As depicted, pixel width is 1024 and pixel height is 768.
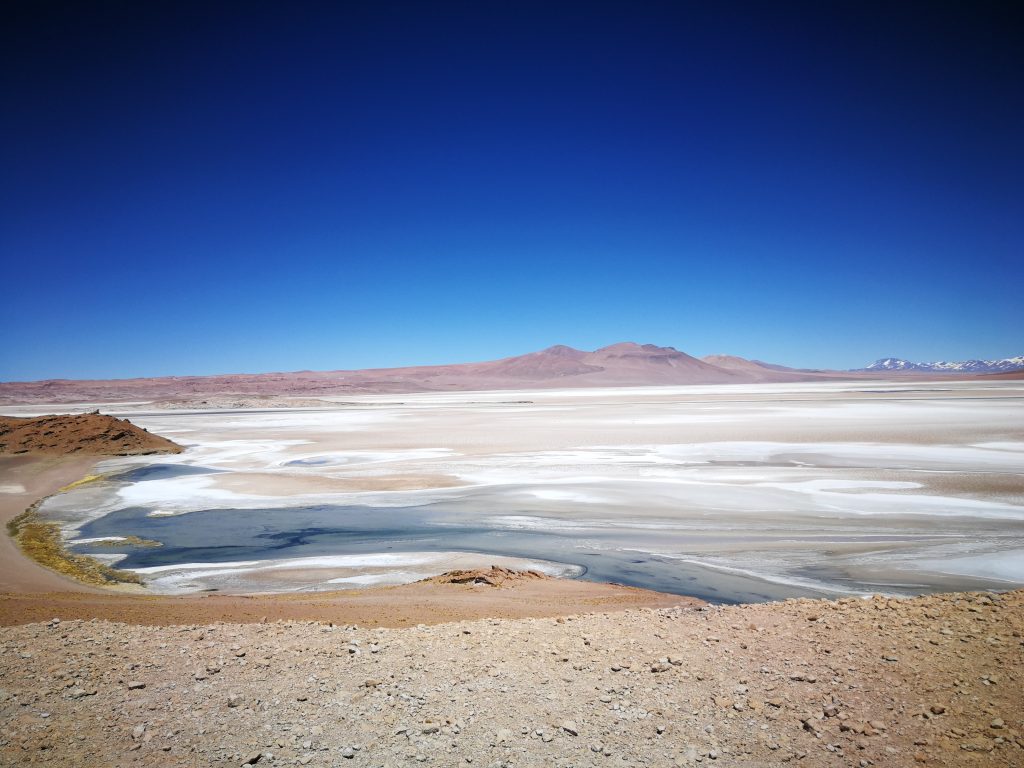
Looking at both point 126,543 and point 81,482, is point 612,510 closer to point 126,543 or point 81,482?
point 126,543

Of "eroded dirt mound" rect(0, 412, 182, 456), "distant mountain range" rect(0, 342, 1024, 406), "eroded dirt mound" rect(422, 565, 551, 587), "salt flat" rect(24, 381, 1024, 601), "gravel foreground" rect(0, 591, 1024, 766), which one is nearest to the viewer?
"gravel foreground" rect(0, 591, 1024, 766)

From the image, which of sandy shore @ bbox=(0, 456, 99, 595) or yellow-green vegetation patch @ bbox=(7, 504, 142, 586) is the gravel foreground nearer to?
sandy shore @ bbox=(0, 456, 99, 595)

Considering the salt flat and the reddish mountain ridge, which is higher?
the reddish mountain ridge

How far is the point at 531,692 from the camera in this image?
13.4 feet

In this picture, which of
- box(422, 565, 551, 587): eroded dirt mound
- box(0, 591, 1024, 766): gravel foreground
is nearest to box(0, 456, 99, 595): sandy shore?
box(0, 591, 1024, 766): gravel foreground

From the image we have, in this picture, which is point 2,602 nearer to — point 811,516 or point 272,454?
point 811,516

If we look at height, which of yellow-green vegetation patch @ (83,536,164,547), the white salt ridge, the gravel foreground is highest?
the gravel foreground

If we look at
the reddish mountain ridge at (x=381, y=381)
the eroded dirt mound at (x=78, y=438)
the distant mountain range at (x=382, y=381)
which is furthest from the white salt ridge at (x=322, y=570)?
the reddish mountain ridge at (x=381, y=381)

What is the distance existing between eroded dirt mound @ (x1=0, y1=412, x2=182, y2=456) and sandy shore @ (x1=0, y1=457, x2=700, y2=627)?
14442 millimetres

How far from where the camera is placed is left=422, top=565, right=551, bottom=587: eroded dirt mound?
7293mm

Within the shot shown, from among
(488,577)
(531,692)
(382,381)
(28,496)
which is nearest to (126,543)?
(28,496)

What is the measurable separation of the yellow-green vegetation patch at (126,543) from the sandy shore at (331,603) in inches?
57.2

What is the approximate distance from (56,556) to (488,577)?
6701 millimetres

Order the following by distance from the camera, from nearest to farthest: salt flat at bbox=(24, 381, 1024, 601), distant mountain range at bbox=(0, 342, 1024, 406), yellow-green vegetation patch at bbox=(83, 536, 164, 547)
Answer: salt flat at bbox=(24, 381, 1024, 601) → yellow-green vegetation patch at bbox=(83, 536, 164, 547) → distant mountain range at bbox=(0, 342, 1024, 406)
